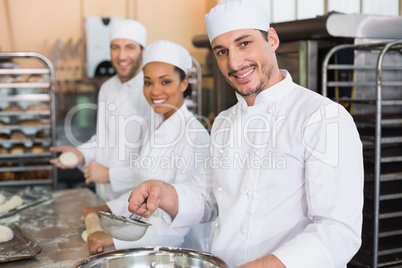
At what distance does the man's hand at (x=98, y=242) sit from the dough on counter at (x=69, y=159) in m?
1.00

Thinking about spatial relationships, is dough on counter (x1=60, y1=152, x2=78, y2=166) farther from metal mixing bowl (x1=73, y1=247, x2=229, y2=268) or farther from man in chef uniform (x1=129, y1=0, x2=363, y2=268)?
metal mixing bowl (x1=73, y1=247, x2=229, y2=268)

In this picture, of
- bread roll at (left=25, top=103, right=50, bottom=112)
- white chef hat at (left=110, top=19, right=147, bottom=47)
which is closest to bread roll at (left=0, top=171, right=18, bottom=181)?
bread roll at (left=25, top=103, right=50, bottom=112)

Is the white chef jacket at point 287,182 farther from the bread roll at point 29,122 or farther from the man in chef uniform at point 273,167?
the bread roll at point 29,122

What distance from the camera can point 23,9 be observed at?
534 cm

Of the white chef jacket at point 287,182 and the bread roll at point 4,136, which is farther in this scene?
the bread roll at point 4,136

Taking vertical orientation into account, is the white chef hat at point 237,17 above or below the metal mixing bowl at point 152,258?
above

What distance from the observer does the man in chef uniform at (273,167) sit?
1143 millimetres

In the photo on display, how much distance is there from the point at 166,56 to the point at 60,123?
331 cm

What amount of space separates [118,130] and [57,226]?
70 centimetres

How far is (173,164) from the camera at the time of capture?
1.82m

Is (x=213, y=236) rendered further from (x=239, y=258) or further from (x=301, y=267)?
(x=301, y=267)

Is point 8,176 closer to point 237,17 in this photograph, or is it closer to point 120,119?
point 120,119

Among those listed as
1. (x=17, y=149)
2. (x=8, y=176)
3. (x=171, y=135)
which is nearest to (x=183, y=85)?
(x=171, y=135)

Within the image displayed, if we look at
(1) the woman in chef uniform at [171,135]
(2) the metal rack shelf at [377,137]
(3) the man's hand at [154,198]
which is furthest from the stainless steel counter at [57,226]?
(2) the metal rack shelf at [377,137]
